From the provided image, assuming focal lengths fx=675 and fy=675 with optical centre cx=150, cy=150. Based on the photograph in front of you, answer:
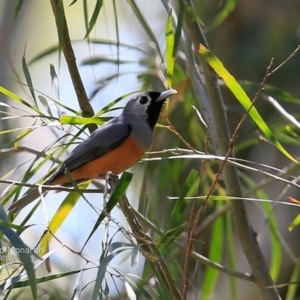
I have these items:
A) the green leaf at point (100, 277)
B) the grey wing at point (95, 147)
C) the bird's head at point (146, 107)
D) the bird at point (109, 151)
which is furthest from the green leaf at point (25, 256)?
the bird's head at point (146, 107)

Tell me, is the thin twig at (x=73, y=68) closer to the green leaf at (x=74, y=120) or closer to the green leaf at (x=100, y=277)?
the green leaf at (x=74, y=120)

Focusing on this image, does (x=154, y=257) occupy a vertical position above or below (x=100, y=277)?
below

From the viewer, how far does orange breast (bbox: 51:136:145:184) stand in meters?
3.19

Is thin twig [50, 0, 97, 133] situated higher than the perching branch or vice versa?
thin twig [50, 0, 97, 133]

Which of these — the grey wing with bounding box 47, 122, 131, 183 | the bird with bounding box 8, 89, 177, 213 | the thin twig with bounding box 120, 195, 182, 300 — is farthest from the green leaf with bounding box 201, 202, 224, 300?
the thin twig with bounding box 120, 195, 182, 300

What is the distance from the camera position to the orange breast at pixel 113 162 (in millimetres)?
3188

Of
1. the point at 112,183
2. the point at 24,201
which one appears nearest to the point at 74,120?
the point at 112,183

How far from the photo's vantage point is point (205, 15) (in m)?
5.27

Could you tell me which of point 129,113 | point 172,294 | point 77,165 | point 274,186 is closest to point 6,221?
point 172,294

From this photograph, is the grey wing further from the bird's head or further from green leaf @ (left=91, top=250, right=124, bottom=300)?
green leaf @ (left=91, top=250, right=124, bottom=300)

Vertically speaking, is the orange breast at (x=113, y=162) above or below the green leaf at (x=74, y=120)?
below

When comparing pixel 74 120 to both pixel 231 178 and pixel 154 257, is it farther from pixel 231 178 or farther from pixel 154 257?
pixel 231 178

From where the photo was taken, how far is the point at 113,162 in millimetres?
3271

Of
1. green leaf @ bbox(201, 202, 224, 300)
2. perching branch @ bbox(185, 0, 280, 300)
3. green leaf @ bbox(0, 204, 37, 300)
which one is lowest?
green leaf @ bbox(201, 202, 224, 300)
